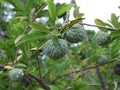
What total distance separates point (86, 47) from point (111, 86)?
49.3 inches

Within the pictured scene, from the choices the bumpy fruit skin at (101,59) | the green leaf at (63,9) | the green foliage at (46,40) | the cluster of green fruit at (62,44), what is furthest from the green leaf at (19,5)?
the bumpy fruit skin at (101,59)

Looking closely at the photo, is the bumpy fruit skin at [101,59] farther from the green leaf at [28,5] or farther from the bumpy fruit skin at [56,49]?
the bumpy fruit skin at [56,49]

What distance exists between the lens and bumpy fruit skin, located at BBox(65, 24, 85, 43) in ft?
5.61

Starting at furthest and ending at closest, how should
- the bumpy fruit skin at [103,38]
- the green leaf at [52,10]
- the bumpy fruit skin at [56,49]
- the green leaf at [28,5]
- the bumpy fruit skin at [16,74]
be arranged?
the bumpy fruit skin at [16,74]
the green leaf at [28,5]
the bumpy fruit skin at [103,38]
the green leaf at [52,10]
the bumpy fruit skin at [56,49]

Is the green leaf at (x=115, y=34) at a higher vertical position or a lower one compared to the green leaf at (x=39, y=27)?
lower

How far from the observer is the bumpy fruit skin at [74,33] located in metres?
1.71

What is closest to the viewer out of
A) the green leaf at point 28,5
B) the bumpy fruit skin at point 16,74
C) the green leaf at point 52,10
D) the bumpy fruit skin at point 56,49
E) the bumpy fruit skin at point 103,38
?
the bumpy fruit skin at point 56,49

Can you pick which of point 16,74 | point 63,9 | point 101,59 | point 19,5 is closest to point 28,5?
point 19,5

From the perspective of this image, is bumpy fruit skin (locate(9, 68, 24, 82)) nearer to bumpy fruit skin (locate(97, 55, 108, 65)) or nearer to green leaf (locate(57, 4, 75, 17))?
green leaf (locate(57, 4, 75, 17))

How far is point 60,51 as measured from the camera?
167 cm

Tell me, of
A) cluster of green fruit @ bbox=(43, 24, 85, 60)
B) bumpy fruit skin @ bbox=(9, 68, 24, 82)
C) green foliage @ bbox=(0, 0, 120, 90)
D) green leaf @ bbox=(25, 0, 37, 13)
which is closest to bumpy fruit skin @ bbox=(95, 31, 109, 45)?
green foliage @ bbox=(0, 0, 120, 90)

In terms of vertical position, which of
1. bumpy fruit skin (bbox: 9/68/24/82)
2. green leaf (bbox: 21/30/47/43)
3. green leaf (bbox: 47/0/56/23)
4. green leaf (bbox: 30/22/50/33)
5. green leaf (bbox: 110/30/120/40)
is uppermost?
green leaf (bbox: 47/0/56/23)

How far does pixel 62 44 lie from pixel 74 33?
3.5 inches

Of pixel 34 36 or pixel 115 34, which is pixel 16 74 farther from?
pixel 115 34
